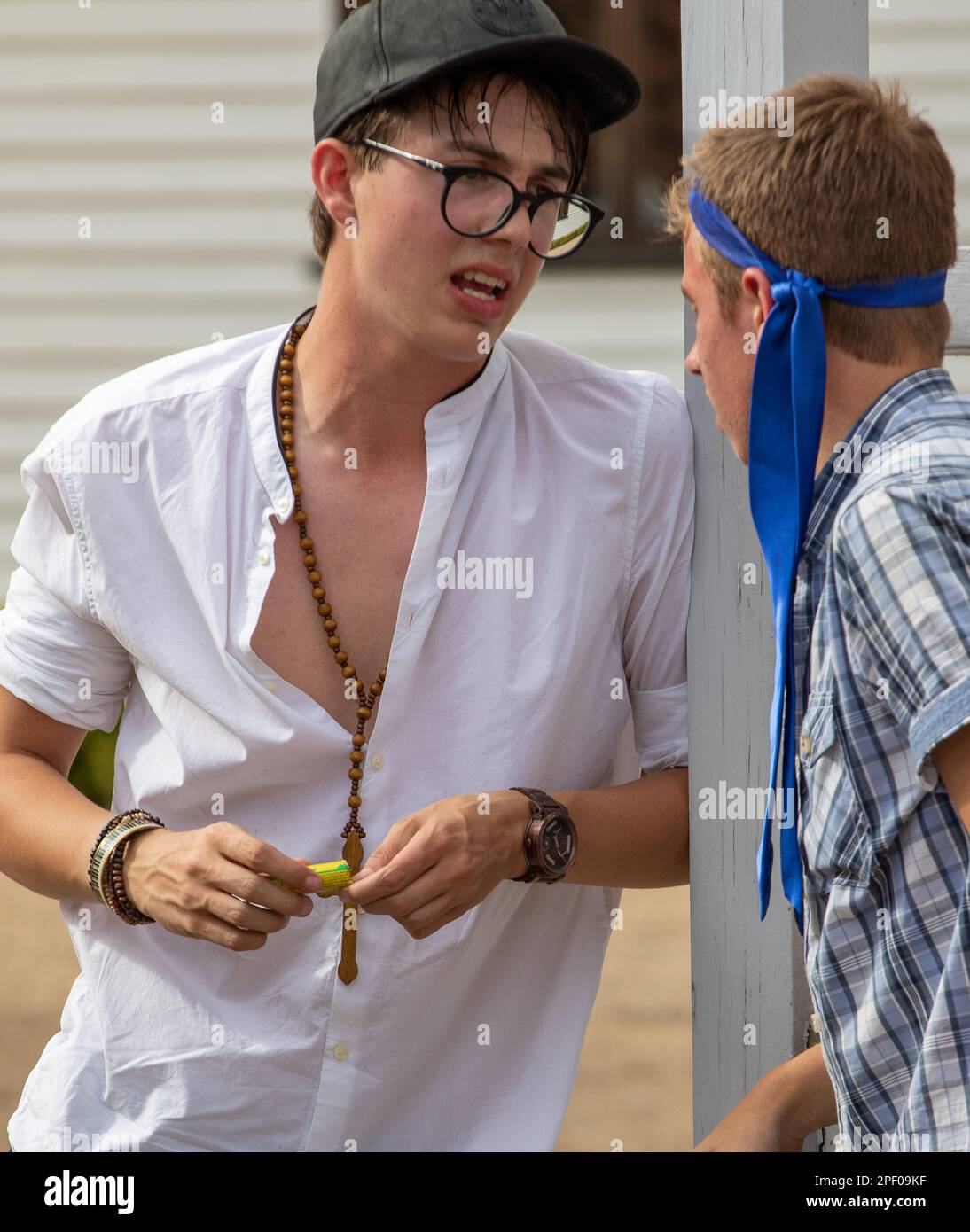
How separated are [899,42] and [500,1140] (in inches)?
216

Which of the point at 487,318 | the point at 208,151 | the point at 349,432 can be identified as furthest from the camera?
the point at 208,151

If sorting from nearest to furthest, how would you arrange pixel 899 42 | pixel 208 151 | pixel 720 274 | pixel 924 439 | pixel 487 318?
pixel 924 439 < pixel 720 274 < pixel 487 318 < pixel 899 42 < pixel 208 151

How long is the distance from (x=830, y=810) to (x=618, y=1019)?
3.88 metres

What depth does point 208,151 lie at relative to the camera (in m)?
6.95

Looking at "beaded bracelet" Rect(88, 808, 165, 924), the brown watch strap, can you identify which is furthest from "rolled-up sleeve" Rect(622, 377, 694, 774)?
"beaded bracelet" Rect(88, 808, 165, 924)

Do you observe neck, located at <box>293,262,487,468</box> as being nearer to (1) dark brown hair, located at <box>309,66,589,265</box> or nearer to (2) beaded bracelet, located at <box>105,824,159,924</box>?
(1) dark brown hair, located at <box>309,66,589,265</box>

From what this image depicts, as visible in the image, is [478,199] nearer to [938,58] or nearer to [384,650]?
[384,650]

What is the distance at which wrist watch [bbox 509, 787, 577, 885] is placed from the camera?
195 cm

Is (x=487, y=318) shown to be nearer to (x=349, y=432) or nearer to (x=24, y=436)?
(x=349, y=432)

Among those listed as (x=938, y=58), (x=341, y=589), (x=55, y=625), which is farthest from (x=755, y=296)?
(x=938, y=58)

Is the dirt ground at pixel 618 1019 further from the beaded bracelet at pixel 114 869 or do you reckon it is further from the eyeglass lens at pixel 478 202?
the eyeglass lens at pixel 478 202

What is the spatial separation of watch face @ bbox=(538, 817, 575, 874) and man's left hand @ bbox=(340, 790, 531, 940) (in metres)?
0.03

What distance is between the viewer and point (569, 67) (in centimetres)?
200
